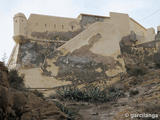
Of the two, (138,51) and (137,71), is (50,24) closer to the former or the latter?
(138,51)

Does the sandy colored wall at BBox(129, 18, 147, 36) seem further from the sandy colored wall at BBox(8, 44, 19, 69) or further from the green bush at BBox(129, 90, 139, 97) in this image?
the green bush at BBox(129, 90, 139, 97)

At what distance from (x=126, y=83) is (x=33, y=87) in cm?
556

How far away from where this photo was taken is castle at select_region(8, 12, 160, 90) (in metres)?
19.3

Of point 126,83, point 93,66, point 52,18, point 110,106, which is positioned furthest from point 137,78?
point 52,18

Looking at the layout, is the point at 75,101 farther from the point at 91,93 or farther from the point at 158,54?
the point at 158,54

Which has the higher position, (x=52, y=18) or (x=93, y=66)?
(x=52, y=18)

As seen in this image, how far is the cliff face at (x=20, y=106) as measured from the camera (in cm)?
760

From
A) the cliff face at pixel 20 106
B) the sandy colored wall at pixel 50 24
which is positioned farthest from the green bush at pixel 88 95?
the sandy colored wall at pixel 50 24

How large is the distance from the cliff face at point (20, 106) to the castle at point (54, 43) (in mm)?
7721

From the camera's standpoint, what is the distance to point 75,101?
50.0 feet

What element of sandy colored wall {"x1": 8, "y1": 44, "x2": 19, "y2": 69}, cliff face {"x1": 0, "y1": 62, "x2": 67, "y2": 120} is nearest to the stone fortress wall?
sandy colored wall {"x1": 8, "y1": 44, "x2": 19, "y2": 69}

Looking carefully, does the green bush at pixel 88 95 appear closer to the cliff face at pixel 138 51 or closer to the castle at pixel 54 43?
the castle at pixel 54 43

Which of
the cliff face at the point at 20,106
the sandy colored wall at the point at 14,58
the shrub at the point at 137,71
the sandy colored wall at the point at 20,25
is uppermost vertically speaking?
the sandy colored wall at the point at 20,25

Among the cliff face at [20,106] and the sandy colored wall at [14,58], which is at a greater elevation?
the sandy colored wall at [14,58]
